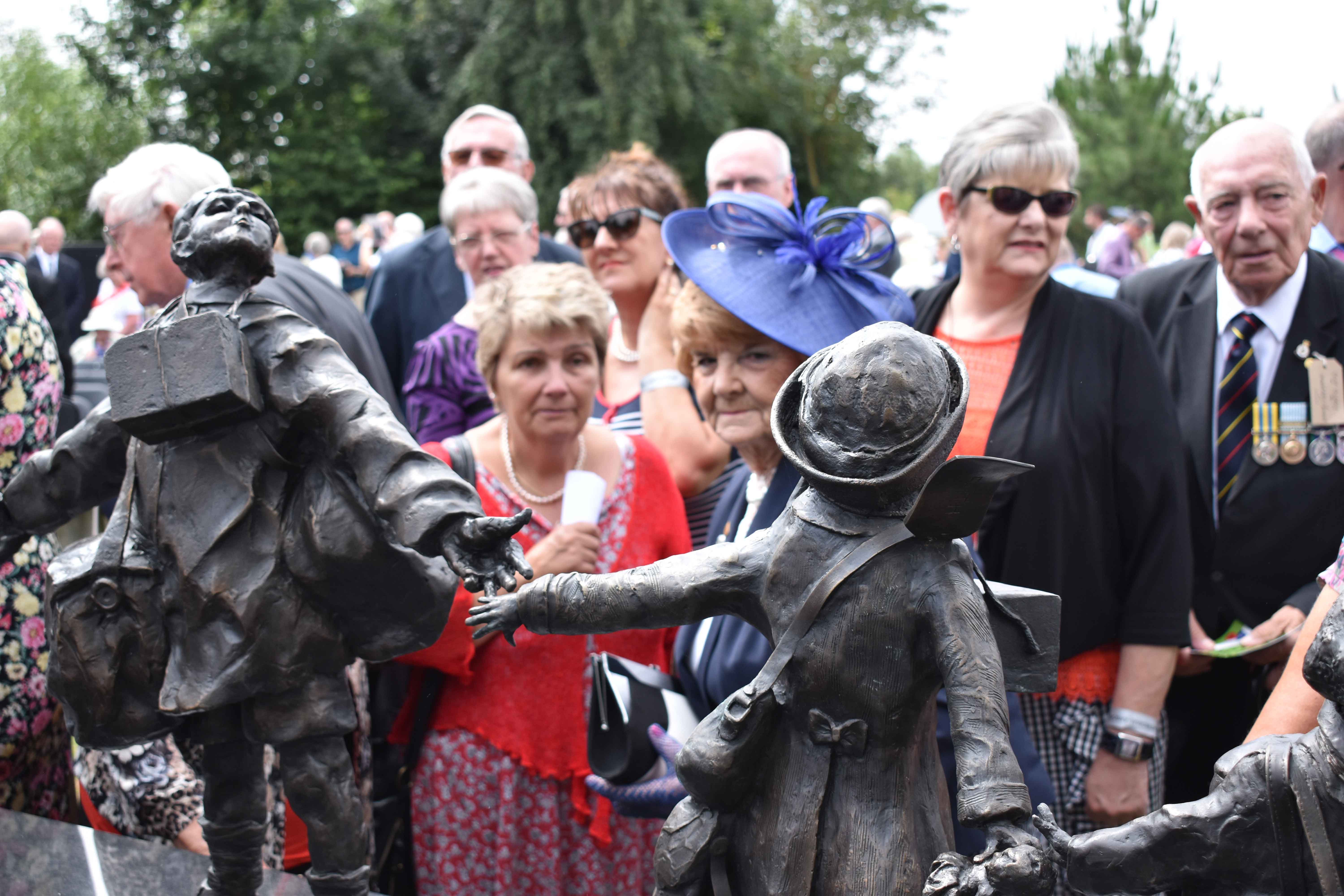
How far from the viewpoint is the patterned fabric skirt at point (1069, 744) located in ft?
9.30

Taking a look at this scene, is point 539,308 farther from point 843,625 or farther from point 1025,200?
point 843,625

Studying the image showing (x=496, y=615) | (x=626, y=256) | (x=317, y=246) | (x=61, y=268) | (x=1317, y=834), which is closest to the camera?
(x=1317, y=834)

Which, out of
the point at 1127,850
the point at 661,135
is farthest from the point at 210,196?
the point at 661,135

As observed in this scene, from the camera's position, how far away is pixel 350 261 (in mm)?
17391

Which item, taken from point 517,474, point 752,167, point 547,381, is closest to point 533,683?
point 517,474

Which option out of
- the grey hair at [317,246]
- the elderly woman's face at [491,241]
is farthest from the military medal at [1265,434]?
the grey hair at [317,246]

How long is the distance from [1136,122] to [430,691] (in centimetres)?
2815

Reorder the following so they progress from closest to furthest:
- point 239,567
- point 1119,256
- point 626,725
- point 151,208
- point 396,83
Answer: point 239,567
point 626,725
point 151,208
point 1119,256
point 396,83

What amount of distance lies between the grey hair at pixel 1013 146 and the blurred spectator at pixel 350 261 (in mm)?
11719

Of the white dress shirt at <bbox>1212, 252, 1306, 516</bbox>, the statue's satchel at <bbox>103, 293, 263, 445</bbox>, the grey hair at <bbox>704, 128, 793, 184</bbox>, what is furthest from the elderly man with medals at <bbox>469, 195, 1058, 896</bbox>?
the grey hair at <bbox>704, 128, 793, 184</bbox>

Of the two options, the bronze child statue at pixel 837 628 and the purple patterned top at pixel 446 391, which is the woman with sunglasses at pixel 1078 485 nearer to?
the bronze child statue at pixel 837 628

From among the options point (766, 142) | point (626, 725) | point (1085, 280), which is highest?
point (766, 142)

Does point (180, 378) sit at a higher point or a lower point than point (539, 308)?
higher

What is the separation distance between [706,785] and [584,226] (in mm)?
2668
